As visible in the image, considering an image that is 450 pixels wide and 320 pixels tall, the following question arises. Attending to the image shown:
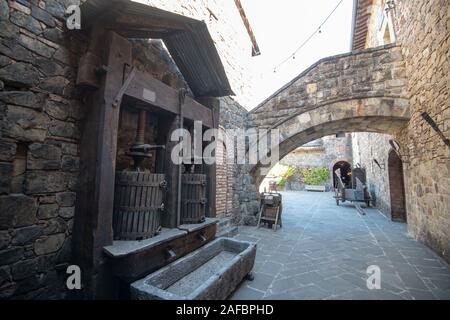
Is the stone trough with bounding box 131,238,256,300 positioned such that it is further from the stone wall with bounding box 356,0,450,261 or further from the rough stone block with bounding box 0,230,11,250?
the stone wall with bounding box 356,0,450,261

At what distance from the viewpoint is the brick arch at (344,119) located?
507cm

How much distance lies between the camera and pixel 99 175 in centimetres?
233

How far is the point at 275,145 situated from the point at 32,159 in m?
5.37

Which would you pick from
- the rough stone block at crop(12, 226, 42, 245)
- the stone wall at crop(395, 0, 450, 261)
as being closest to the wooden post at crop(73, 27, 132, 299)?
the rough stone block at crop(12, 226, 42, 245)

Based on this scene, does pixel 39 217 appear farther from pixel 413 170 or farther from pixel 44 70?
pixel 413 170

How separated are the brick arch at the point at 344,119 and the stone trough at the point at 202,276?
3.63 metres

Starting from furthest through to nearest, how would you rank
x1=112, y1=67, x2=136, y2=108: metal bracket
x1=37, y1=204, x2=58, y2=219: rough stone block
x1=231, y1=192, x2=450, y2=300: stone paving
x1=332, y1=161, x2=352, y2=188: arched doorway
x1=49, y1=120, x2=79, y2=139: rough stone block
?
1. x1=332, y1=161, x2=352, y2=188: arched doorway
2. x1=231, y1=192, x2=450, y2=300: stone paving
3. x1=112, y1=67, x2=136, y2=108: metal bracket
4. x1=49, y1=120, x2=79, y2=139: rough stone block
5. x1=37, y1=204, x2=58, y2=219: rough stone block

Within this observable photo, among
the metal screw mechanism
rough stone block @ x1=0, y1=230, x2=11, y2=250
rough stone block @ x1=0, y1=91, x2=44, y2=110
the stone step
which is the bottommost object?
the stone step

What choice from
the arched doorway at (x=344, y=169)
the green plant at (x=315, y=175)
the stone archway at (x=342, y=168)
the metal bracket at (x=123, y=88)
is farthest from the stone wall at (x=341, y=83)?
the arched doorway at (x=344, y=169)

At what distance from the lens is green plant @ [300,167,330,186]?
19.4 metres

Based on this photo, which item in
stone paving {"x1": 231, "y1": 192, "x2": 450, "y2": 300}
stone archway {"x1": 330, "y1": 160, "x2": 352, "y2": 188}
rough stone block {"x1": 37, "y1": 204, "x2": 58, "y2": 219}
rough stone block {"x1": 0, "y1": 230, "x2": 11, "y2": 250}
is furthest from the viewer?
stone archway {"x1": 330, "y1": 160, "x2": 352, "y2": 188}

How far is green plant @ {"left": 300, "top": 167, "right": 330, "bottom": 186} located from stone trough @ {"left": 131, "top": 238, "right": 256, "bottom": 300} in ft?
58.8

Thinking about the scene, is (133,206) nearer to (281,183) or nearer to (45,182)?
(45,182)
